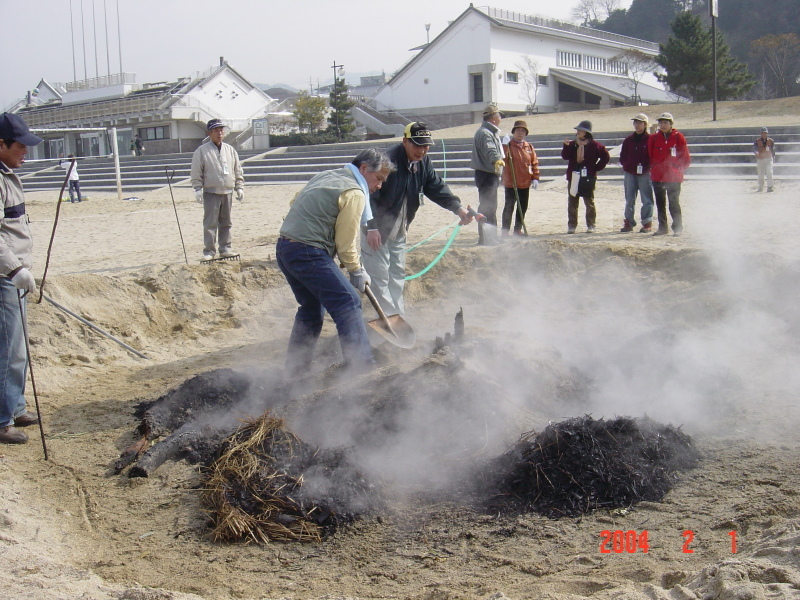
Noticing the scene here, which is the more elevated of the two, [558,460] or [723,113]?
[723,113]

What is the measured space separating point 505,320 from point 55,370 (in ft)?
14.3

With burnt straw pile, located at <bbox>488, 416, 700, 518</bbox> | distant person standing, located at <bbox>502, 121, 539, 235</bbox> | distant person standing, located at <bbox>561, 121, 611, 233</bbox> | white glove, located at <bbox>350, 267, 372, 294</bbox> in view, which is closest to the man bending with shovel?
white glove, located at <bbox>350, 267, 372, 294</bbox>

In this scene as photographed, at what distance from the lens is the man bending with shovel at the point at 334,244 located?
4680mm

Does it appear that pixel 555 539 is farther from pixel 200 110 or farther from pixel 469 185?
pixel 200 110

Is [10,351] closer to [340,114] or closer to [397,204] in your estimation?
[397,204]

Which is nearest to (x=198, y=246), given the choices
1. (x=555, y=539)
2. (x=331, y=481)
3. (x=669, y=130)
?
(x=669, y=130)

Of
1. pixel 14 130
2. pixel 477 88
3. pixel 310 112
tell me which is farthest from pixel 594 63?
pixel 14 130

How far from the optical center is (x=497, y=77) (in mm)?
41625

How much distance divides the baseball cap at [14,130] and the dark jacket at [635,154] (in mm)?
7864

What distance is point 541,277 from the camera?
8.41m

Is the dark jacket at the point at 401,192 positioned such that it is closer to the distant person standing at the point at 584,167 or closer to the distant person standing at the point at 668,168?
the distant person standing at the point at 584,167
